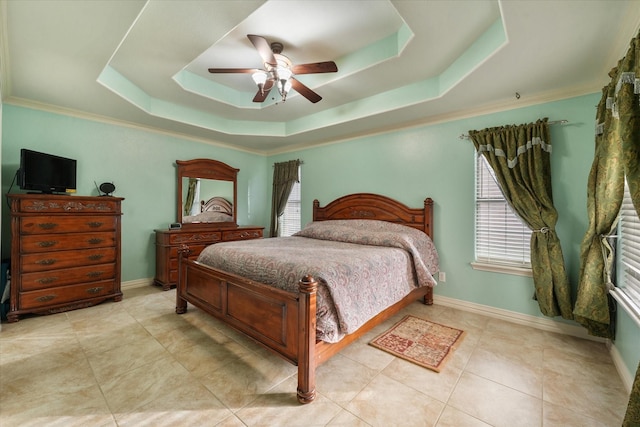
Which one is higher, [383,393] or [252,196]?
[252,196]

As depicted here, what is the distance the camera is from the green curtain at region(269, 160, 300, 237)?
502 cm

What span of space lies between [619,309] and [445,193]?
180 cm

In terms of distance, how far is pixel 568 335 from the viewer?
8.36 feet

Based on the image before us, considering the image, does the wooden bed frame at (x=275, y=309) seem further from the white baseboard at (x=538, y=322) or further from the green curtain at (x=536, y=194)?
the green curtain at (x=536, y=194)

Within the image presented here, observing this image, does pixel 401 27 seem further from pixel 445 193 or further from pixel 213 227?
pixel 213 227

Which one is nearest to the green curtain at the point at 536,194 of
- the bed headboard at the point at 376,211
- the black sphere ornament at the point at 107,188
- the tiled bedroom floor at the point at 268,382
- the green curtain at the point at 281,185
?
the tiled bedroom floor at the point at 268,382

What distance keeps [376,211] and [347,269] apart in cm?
202

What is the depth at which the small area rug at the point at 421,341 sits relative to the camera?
216 centimetres

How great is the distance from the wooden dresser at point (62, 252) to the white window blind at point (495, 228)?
14.7 feet

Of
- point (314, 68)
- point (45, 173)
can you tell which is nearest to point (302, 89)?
point (314, 68)

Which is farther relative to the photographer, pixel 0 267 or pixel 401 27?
pixel 0 267

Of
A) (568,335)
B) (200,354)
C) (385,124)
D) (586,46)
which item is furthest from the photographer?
(385,124)

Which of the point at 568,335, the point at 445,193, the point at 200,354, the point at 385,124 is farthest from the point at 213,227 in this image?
the point at 568,335

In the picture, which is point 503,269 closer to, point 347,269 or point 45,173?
point 347,269
